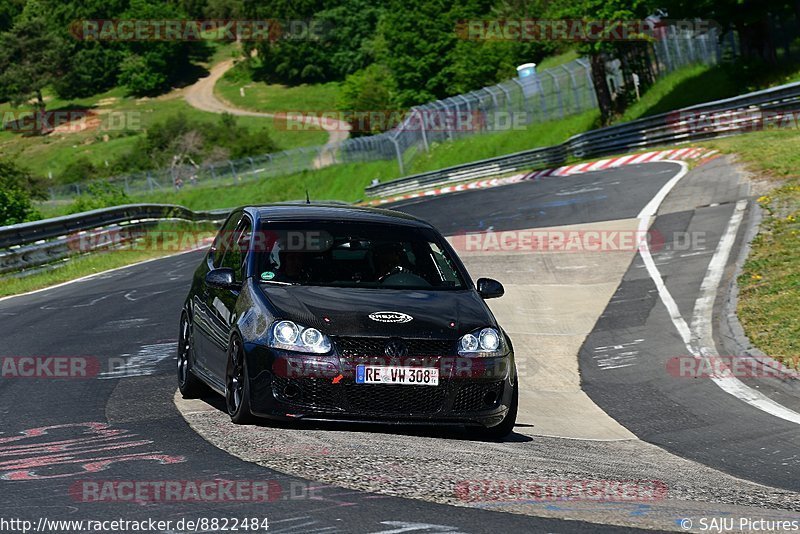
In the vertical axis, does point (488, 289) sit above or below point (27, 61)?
above

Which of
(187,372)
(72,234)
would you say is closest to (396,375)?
(187,372)

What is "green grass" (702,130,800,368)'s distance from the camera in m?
12.6

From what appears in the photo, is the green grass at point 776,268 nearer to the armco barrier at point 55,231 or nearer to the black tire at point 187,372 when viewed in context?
the black tire at point 187,372

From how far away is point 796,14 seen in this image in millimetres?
38719

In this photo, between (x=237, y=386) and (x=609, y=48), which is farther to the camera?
(x=609, y=48)

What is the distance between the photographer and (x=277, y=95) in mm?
142125

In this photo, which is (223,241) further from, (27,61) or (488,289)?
(27,61)

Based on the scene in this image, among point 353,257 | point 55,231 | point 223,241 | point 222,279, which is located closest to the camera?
point 222,279

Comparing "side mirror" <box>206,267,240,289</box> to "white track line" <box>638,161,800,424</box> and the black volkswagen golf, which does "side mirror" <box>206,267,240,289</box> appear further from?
"white track line" <box>638,161,800,424</box>

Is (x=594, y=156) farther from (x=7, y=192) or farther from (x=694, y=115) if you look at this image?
(x=7, y=192)

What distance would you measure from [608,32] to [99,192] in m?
20.4

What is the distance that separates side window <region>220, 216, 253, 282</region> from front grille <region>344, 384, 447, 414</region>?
162 centimetres

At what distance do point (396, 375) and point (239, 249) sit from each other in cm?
225

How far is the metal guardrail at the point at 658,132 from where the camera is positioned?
32509 millimetres
